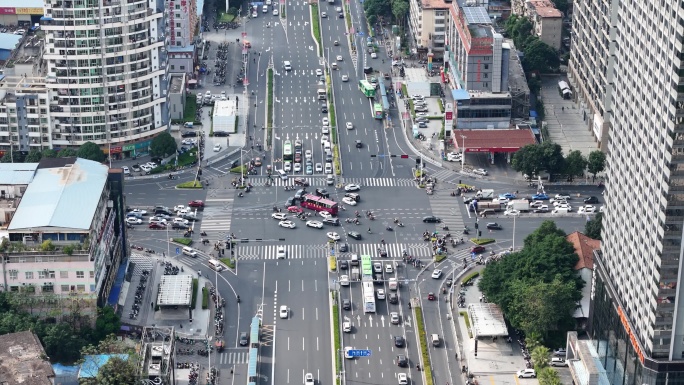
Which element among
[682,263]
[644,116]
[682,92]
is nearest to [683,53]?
[682,92]

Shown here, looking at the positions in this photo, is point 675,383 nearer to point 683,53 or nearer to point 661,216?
point 661,216

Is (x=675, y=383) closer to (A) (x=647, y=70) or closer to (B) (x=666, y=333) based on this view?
(B) (x=666, y=333)

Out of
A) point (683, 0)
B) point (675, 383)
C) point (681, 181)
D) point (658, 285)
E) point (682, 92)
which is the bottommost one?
point (675, 383)

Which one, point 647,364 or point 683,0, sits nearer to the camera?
point 683,0

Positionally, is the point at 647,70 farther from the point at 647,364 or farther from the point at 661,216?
the point at 647,364

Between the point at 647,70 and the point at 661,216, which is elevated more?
the point at 647,70

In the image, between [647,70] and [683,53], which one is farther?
[647,70]

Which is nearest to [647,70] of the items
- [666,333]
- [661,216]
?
[661,216]

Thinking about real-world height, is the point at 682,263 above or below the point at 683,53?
below
